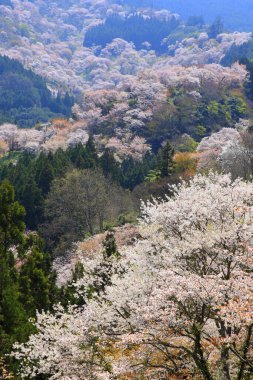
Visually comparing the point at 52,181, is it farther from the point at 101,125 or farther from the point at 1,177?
the point at 101,125

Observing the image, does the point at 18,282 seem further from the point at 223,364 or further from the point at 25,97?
the point at 25,97

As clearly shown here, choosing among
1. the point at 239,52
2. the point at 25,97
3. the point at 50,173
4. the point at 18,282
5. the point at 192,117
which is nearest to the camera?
the point at 18,282

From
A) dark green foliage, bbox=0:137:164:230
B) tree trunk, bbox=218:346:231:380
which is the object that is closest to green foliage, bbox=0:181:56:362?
tree trunk, bbox=218:346:231:380

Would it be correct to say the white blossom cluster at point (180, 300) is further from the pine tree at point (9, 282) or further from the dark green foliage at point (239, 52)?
the dark green foliage at point (239, 52)

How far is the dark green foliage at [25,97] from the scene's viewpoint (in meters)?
150

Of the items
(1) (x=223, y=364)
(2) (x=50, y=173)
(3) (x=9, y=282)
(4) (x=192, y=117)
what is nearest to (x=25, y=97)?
(4) (x=192, y=117)

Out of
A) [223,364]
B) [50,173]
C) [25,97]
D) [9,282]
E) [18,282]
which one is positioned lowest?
[223,364]

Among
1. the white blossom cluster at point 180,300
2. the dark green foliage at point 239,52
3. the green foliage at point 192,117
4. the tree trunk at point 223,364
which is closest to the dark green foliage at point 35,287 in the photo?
the white blossom cluster at point 180,300

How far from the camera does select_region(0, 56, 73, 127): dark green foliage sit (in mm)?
150300

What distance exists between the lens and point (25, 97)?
15825 centimetres

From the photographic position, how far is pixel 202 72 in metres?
87.5

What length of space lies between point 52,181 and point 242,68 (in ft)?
193

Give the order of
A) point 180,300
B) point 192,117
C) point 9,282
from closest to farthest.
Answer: point 180,300
point 9,282
point 192,117

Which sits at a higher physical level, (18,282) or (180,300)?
(18,282)
